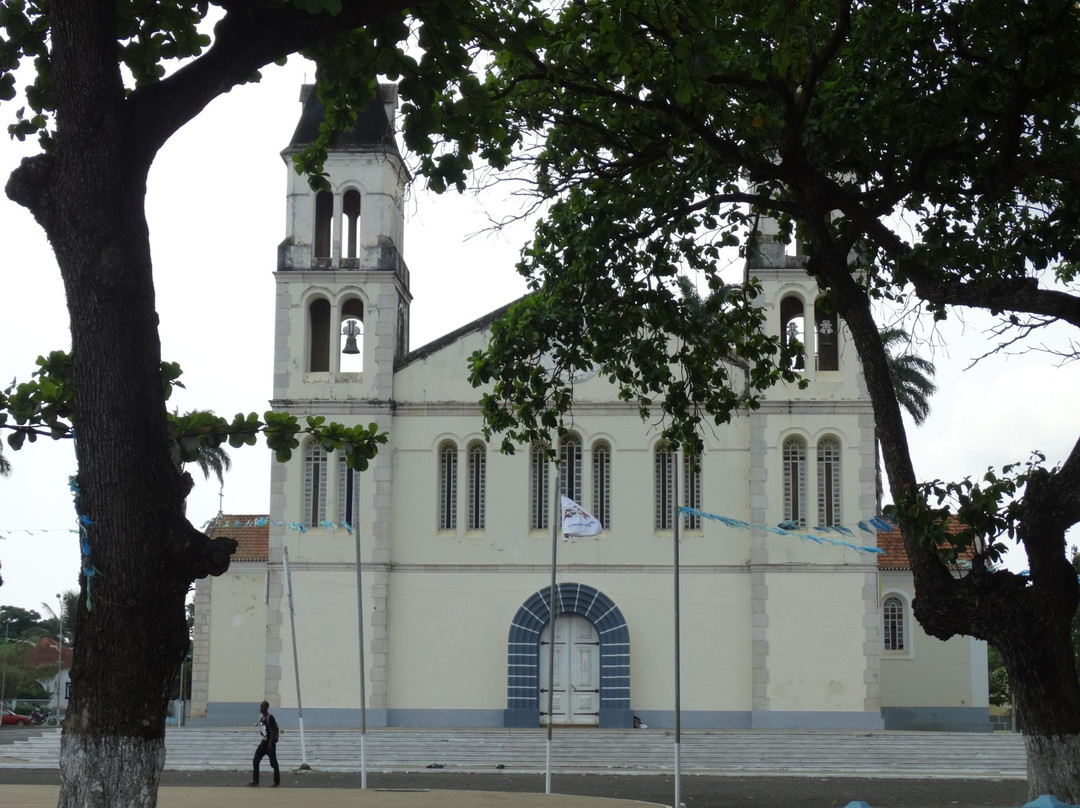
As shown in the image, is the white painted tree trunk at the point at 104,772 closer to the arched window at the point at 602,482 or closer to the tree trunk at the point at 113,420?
the tree trunk at the point at 113,420

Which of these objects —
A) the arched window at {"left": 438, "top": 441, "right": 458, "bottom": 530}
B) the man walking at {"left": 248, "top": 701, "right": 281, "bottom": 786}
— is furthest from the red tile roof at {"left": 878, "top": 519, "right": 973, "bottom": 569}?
the man walking at {"left": 248, "top": 701, "right": 281, "bottom": 786}

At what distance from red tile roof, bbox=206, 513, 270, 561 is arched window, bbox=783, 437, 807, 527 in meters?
11.8

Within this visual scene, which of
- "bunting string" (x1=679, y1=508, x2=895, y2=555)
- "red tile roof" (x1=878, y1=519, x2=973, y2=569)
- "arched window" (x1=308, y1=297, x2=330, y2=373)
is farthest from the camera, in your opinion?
"red tile roof" (x1=878, y1=519, x2=973, y2=569)

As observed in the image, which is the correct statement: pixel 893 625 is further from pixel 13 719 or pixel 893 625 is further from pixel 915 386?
pixel 13 719

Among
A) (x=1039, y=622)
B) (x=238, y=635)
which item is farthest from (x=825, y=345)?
(x=1039, y=622)

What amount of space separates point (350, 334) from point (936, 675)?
1759cm

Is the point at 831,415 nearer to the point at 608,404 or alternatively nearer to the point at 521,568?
the point at 608,404

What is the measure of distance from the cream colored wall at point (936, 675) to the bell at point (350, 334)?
630 inches

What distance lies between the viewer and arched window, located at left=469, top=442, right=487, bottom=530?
98.0ft

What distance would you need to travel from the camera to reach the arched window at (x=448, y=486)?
29.9 metres

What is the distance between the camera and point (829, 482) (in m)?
29.4

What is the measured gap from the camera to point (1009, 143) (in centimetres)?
966

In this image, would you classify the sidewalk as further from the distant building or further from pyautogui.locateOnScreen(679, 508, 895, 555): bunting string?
the distant building

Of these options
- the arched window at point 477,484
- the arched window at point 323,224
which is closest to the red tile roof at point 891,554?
the arched window at point 477,484
